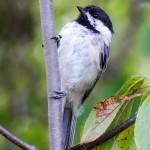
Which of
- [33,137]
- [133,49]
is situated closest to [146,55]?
[33,137]

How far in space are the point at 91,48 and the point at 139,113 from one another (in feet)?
4.70

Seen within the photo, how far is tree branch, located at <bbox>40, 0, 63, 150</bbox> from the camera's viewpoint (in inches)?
59.2

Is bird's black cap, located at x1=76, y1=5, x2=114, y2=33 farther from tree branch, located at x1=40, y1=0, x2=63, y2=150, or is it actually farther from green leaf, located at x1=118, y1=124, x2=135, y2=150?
green leaf, located at x1=118, y1=124, x2=135, y2=150

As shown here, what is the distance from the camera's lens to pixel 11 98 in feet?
13.9

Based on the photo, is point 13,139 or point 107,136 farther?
point 107,136

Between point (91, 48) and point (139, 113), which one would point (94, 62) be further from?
point (139, 113)

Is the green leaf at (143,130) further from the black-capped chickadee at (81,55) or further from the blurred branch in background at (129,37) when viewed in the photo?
the blurred branch in background at (129,37)

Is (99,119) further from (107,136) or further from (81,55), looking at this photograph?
(81,55)

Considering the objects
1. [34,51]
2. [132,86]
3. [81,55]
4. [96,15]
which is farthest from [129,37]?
[132,86]

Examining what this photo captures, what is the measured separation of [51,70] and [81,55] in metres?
1.19

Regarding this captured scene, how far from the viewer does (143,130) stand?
133 centimetres

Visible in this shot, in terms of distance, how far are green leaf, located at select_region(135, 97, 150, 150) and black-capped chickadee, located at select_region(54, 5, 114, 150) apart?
50.5 inches

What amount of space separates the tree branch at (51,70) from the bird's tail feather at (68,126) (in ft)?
2.75

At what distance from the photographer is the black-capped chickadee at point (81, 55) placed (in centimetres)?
A: 273
